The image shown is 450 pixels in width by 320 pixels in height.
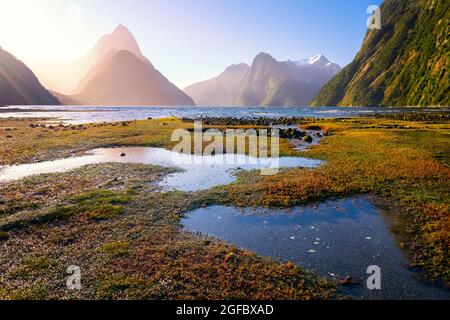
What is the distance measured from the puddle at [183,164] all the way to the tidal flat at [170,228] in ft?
6.32

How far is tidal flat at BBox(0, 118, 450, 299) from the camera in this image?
12.4 meters

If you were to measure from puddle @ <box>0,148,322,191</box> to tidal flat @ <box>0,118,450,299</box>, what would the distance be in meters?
1.93

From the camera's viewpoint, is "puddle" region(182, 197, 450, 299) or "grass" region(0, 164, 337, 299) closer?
"grass" region(0, 164, 337, 299)

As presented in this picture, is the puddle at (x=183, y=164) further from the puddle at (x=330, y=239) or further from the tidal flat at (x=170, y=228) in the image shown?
the puddle at (x=330, y=239)

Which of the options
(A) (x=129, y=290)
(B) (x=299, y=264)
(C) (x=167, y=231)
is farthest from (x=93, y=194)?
(B) (x=299, y=264)

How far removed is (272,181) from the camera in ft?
89.5

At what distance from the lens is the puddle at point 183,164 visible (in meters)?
28.9

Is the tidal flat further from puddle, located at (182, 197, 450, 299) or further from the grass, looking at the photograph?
puddle, located at (182, 197, 450, 299)

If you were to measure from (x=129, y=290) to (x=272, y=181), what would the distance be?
687 inches

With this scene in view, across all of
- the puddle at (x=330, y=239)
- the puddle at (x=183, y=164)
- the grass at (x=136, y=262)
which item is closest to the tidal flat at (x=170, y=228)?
the grass at (x=136, y=262)

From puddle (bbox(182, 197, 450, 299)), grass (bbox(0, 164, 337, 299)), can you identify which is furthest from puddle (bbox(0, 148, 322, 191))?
puddle (bbox(182, 197, 450, 299))

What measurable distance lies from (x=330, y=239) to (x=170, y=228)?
355 inches

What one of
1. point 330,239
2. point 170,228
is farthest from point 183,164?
point 330,239

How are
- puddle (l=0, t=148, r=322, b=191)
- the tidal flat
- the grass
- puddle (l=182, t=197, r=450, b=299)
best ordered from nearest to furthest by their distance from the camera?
1. the grass
2. the tidal flat
3. puddle (l=182, t=197, r=450, b=299)
4. puddle (l=0, t=148, r=322, b=191)
